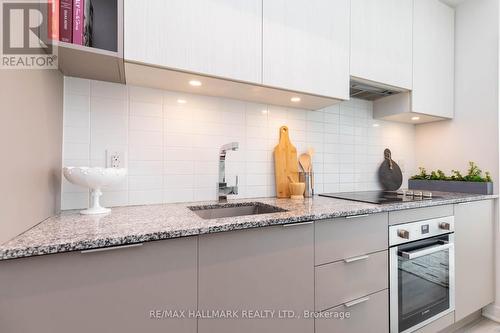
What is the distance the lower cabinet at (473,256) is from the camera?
62.8 inches

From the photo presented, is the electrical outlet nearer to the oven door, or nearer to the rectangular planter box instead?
the oven door

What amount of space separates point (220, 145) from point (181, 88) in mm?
396

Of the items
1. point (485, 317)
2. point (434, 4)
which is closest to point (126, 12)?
point (434, 4)

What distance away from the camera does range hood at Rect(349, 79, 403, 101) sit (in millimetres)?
1675

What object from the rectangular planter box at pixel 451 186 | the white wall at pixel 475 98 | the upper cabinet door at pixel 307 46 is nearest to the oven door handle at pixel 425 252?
the rectangular planter box at pixel 451 186

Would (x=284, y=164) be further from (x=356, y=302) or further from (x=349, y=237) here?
(x=356, y=302)

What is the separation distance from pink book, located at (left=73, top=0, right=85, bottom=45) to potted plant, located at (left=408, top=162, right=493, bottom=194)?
8.32 ft

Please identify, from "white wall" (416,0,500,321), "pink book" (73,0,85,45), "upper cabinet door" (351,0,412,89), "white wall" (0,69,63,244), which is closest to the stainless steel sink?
"white wall" (0,69,63,244)

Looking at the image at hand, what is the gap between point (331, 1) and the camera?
1.46 m

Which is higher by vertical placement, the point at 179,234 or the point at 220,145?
the point at 220,145

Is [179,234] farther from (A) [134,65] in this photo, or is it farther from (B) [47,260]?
(A) [134,65]

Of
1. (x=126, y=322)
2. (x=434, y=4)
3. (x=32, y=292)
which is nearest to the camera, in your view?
(x=32, y=292)

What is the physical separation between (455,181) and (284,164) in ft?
4.64

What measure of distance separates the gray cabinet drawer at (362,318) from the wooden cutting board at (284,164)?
71 centimetres
